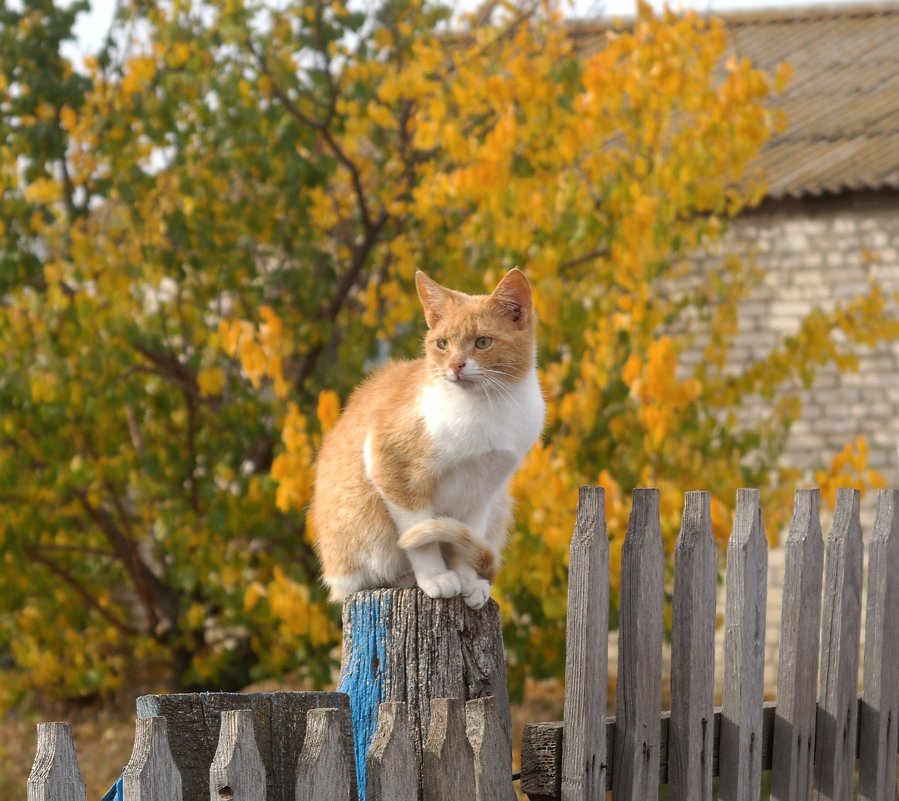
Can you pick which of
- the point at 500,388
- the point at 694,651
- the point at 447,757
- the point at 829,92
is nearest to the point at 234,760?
the point at 447,757

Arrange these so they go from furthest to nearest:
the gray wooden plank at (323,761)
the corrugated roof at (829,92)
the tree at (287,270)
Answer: the corrugated roof at (829,92)
the tree at (287,270)
the gray wooden plank at (323,761)

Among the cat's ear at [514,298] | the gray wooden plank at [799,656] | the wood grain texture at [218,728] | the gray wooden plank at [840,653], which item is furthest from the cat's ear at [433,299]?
the wood grain texture at [218,728]

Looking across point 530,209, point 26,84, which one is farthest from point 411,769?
point 26,84

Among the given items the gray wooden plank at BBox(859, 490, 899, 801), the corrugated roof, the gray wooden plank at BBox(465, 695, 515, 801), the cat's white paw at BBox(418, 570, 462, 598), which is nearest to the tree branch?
the cat's white paw at BBox(418, 570, 462, 598)

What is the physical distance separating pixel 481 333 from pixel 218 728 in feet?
3.84

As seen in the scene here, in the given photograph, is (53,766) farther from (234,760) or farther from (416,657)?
(416,657)

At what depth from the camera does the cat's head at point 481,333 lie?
8.84 feet

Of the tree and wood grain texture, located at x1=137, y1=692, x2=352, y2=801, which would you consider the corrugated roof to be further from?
wood grain texture, located at x1=137, y1=692, x2=352, y2=801

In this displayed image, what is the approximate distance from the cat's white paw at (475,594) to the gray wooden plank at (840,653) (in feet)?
3.23

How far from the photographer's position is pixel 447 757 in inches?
73.1

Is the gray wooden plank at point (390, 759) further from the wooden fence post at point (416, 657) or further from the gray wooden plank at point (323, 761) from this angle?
the wooden fence post at point (416, 657)

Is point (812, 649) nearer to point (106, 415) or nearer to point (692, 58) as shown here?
point (692, 58)

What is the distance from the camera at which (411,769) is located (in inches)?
71.2

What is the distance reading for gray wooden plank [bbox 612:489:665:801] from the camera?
7.46 feet
